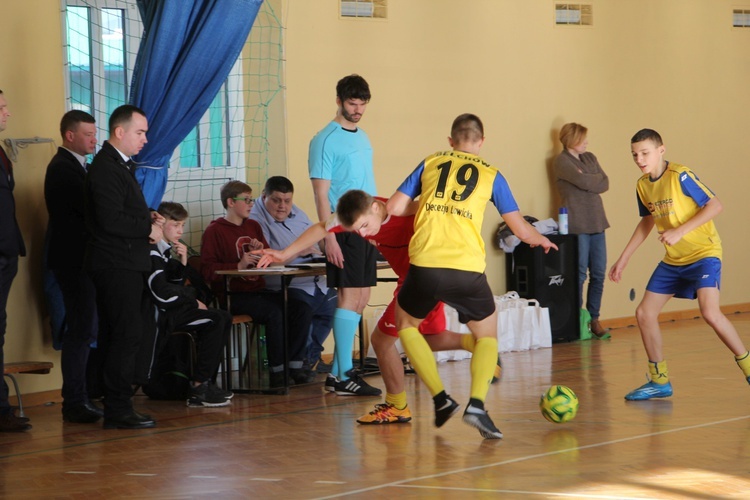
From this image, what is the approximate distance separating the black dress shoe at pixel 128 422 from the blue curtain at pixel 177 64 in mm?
1487

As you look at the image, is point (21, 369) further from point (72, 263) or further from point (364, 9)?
point (364, 9)

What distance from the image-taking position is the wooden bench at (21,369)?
5.64 meters

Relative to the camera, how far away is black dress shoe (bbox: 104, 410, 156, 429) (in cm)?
530

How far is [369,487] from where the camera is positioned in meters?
3.91

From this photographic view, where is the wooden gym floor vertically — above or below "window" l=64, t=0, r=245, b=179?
below

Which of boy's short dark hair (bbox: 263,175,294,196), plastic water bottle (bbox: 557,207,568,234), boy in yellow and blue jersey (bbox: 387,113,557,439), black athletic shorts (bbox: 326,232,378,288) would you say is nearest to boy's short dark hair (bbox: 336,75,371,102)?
black athletic shorts (bbox: 326,232,378,288)

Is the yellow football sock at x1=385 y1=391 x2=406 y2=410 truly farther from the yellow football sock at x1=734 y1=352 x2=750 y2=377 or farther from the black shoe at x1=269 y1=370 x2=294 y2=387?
the yellow football sock at x1=734 y1=352 x2=750 y2=377

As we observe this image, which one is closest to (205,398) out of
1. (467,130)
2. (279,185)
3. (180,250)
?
(180,250)

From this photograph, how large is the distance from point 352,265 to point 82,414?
1687 millimetres

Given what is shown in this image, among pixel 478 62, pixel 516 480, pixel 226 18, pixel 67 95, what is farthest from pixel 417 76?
pixel 516 480

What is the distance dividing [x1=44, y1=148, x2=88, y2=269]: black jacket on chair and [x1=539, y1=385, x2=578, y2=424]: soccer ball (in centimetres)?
253

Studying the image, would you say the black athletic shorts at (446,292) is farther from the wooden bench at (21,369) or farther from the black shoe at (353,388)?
the wooden bench at (21,369)

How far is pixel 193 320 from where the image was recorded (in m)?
6.05

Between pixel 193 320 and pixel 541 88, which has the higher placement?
pixel 541 88
